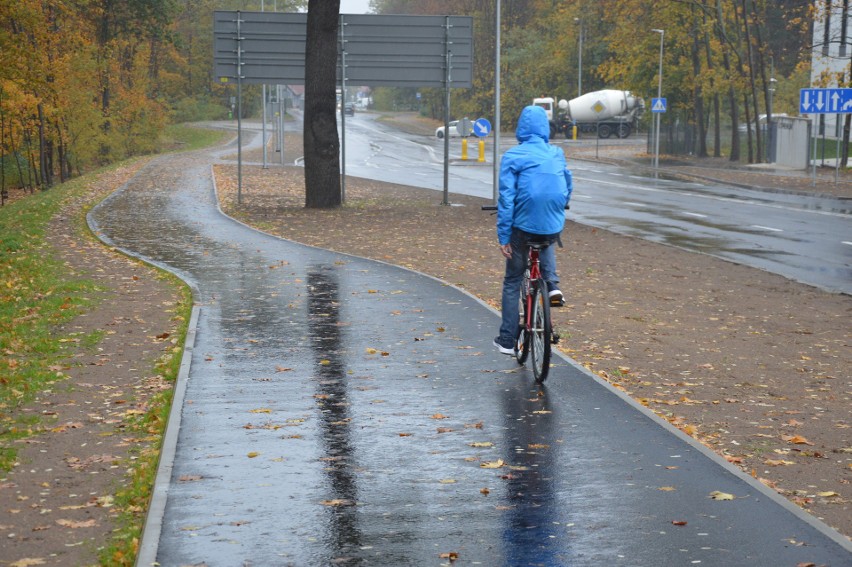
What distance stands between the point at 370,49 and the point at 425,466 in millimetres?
21713

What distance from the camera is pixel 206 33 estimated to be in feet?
332

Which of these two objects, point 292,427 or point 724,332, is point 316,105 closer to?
point 724,332

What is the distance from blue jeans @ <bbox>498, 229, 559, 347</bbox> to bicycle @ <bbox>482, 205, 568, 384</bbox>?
5 centimetres

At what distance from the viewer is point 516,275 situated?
29.8ft

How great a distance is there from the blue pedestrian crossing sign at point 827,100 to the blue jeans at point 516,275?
91.2ft

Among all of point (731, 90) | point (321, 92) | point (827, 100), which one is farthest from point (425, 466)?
point (731, 90)

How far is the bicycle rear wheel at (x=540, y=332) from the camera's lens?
28.1 feet

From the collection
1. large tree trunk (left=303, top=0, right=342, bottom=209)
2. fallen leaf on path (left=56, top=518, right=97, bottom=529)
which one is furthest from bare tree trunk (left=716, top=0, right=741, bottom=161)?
fallen leaf on path (left=56, top=518, right=97, bottom=529)

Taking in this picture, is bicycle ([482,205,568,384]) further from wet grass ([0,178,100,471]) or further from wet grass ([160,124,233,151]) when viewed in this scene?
wet grass ([160,124,233,151])

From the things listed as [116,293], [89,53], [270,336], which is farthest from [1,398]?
[89,53]

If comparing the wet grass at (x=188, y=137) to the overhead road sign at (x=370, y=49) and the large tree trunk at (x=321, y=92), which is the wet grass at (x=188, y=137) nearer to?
the overhead road sign at (x=370, y=49)

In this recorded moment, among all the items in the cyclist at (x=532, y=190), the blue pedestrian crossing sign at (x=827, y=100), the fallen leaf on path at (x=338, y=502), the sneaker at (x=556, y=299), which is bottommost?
the fallen leaf on path at (x=338, y=502)

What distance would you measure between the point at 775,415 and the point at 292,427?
3305mm

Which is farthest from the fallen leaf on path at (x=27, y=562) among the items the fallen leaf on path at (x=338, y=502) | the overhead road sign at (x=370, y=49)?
the overhead road sign at (x=370, y=49)
